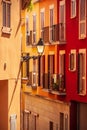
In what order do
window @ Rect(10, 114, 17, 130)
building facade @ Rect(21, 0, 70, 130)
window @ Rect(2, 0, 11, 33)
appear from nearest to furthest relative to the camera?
window @ Rect(2, 0, 11, 33) → window @ Rect(10, 114, 17, 130) → building facade @ Rect(21, 0, 70, 130)

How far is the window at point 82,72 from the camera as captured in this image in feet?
85.5

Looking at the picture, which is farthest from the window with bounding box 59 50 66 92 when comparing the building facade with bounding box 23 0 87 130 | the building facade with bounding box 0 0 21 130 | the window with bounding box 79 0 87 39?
the building facade with bounding box 0 0 21 130

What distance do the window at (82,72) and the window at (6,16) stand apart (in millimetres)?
10842

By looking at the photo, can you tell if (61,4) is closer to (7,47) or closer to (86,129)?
(86,129)

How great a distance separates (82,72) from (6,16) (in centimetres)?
1171

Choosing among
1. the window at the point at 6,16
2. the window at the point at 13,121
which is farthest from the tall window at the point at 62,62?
the window at the point at 6,16

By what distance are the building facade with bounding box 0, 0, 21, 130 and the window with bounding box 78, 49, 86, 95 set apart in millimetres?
10078

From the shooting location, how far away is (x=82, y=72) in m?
26.4

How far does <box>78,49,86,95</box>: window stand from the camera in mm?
26062

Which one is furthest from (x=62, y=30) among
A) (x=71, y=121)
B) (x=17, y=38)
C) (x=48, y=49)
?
(x=17, y=38)

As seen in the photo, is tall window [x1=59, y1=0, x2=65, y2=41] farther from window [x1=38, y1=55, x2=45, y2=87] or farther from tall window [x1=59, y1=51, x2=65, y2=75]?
window [x1=38, y1=55, x2=45, y2=87]

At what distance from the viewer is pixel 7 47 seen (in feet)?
50.1

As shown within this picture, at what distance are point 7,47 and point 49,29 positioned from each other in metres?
15.1

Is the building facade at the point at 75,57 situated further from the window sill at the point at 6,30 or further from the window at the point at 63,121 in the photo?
the window sill at the point at 6,30
